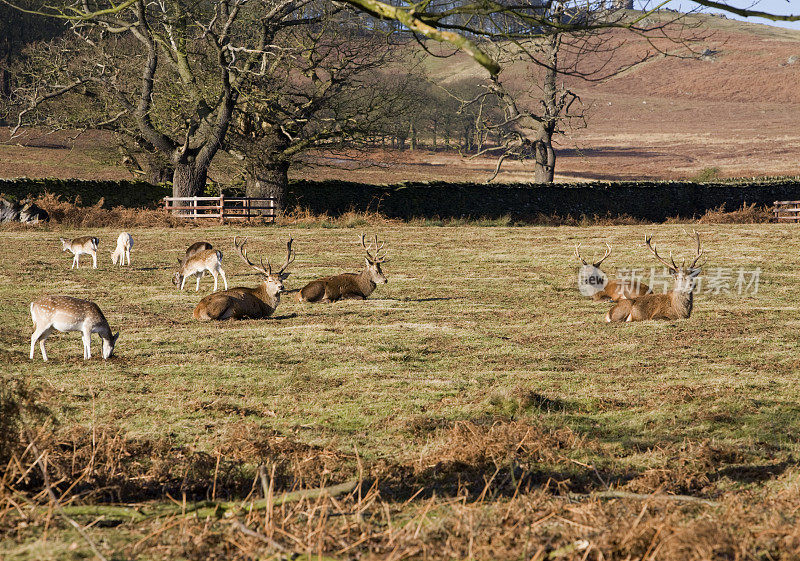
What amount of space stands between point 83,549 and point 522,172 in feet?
301

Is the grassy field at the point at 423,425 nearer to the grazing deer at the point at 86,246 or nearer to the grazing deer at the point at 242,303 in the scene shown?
the grazing deer at the point at 242,303

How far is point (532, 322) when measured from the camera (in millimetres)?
14852

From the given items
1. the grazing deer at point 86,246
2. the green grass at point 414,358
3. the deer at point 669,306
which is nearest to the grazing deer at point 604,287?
the green grass at point 414,358

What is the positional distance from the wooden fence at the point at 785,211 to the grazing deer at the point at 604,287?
24.6 meters

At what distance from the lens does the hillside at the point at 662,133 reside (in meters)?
68.9

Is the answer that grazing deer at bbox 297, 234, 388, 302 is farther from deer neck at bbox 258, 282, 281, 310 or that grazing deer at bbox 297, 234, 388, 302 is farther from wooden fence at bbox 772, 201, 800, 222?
wooden fence at bbox 772, 201, 800, 222

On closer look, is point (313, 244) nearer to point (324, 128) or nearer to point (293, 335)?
point (324, 128)

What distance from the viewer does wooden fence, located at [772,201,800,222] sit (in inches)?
1553

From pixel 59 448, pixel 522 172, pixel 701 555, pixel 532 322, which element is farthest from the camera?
pixel 522 172

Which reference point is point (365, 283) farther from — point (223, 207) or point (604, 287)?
point (223, 207)

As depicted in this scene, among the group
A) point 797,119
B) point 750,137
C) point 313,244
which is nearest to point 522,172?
point 750,137

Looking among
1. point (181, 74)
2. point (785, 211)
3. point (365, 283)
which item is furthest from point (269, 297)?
point (785, 211)

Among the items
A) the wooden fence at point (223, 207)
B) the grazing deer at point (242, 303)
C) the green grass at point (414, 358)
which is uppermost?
the wooden fence at point (223, 207)

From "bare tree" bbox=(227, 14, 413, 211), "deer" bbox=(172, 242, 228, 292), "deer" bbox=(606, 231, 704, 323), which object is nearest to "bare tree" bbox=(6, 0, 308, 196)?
"bare tree" bbox=(227, 14, 413, 211)
